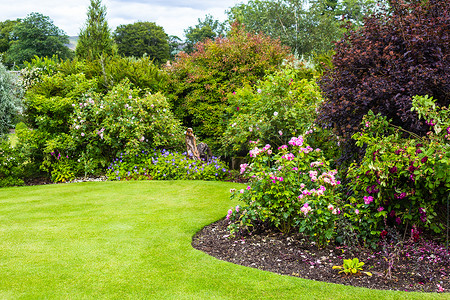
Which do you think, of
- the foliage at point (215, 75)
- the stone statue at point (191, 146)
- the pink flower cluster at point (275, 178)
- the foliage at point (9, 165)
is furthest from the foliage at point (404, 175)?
the foliage at point (9, 165)

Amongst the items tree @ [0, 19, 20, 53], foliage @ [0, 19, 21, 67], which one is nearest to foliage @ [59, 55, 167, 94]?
foliage @ [0, 19, 21, 67]

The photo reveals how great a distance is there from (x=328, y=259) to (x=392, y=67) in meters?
2.30

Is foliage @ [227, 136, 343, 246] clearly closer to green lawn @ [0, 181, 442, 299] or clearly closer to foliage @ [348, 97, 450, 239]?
foliage @ [348, 97, 450, 239]

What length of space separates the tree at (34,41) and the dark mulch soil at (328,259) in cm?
4808

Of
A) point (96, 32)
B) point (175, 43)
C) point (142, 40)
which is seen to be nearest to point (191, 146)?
point (96, 32)

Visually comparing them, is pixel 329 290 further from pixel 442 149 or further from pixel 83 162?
pixel 83 162

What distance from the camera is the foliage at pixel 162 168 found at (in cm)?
871

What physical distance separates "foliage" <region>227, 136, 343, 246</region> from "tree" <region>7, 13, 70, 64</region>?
157ft

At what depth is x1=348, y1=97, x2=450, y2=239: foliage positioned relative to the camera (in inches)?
139

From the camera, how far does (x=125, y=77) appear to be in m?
10.7

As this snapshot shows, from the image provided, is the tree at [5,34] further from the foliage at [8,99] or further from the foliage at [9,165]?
the foliage at [9,165]

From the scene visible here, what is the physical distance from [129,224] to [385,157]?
3295 millimetres

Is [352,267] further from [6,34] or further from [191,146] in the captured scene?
[6,34]

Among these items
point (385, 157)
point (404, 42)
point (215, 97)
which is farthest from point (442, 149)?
point (215, 97)
